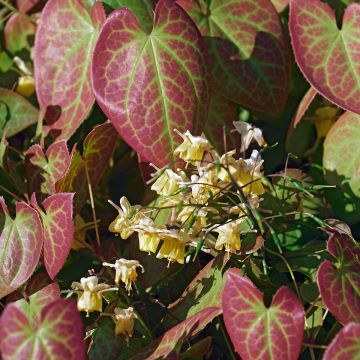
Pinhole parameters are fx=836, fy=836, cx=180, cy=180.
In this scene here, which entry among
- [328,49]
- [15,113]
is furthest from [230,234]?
[15,113]

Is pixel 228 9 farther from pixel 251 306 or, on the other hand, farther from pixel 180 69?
pixel 251 306

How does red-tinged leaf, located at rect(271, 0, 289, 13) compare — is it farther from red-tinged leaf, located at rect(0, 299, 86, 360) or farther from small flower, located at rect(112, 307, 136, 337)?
red-tinged leaf, located at rect(0, 299, 86, 360)

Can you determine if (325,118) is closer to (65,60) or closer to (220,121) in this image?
(220,121)

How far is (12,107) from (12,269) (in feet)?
1.21

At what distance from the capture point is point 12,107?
4.85 ft

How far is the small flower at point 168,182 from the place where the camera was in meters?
1.13

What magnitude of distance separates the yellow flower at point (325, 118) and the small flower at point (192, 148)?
0.39m

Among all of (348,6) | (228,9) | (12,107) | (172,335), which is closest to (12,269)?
(172,335)

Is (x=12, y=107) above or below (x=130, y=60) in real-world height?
below

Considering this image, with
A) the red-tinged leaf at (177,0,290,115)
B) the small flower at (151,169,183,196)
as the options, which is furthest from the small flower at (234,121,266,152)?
the red-tinged leaf at (177,0,290,115)

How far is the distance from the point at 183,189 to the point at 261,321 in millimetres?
194

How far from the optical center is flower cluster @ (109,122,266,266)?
3.64 feet

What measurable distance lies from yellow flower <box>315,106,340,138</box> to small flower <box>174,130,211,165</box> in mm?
387

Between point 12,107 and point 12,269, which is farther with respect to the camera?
point 12,107
